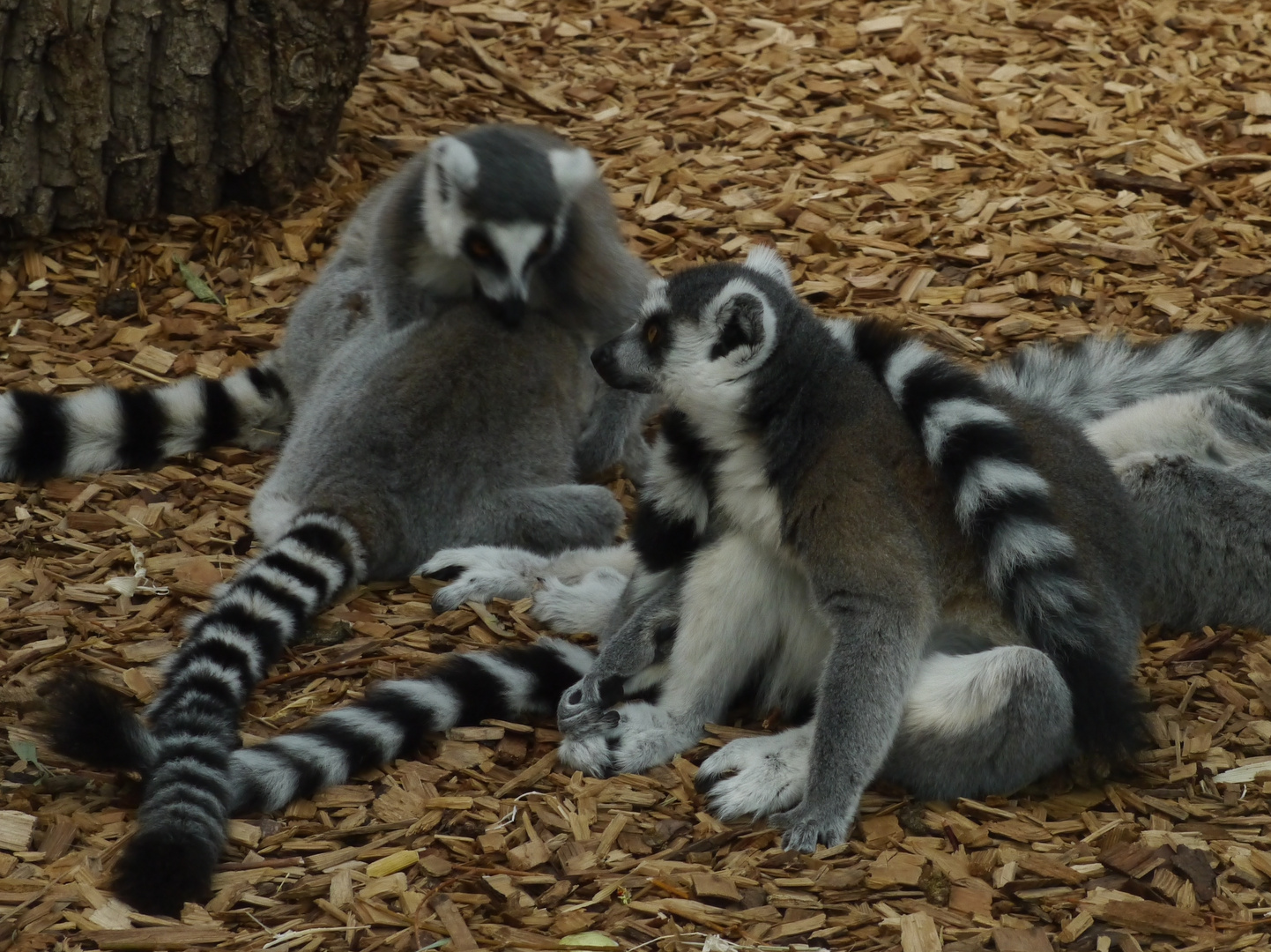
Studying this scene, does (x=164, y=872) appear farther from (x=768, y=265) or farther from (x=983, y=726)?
(x=768, y=265)

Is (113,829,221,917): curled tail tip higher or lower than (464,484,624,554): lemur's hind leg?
lower

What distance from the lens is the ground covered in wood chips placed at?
354 centimetres

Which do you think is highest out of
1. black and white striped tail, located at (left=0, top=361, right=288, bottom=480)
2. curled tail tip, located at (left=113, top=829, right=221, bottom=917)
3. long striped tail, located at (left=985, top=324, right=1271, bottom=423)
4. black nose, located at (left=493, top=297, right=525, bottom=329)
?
long striped tail, located at (left=985, top=324, right=1271, bottom=423)

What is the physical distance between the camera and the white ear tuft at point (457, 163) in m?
5.60

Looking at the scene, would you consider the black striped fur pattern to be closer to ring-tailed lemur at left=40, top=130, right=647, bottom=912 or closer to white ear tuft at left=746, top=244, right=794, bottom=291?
white ear tuft at left=746, top=244, right=794, bottom=291

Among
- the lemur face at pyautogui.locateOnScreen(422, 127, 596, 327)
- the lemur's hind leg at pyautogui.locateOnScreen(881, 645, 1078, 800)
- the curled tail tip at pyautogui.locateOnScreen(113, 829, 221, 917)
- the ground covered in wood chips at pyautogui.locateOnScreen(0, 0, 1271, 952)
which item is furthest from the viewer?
the lemur face at pyautogui.locateOnScreen(422, 127, 596, 327)

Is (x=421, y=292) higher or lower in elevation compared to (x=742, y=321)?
lower

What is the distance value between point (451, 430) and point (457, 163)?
107 cm

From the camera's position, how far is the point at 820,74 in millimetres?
7918

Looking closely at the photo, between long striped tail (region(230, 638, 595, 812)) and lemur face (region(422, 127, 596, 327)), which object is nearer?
long striped tail (region(230, 638, 595, 812))

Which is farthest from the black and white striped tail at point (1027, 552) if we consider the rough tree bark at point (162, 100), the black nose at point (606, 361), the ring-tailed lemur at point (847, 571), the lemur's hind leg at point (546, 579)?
the rough tree bark at point (162, 100)

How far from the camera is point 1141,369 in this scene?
5.76 metres

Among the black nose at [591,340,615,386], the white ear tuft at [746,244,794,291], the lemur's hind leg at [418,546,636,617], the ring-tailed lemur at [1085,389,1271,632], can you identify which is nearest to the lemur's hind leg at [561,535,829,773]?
the lemur's hind leg at [418,546,636,617]

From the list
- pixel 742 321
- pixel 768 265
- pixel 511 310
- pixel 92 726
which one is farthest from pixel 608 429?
pixel 92 726
